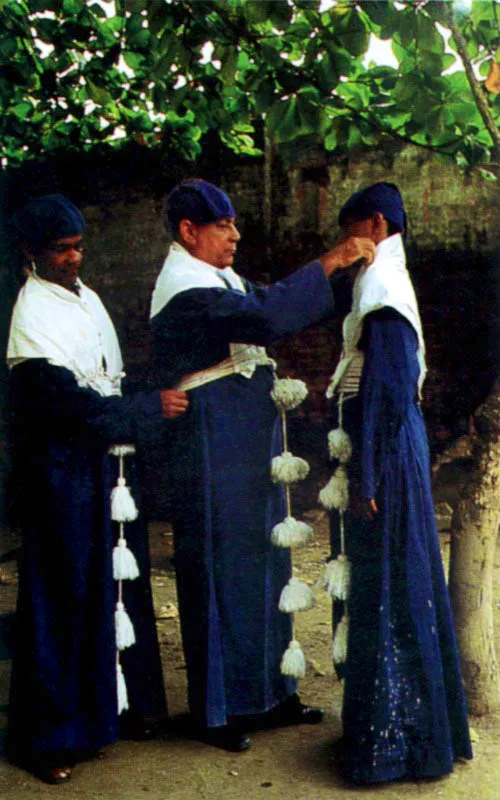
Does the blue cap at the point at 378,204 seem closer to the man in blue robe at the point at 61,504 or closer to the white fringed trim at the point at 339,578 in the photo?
the man in blue robe at the point at 61,504

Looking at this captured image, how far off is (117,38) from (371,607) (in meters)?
3.97

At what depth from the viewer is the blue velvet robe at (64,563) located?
11.5ft

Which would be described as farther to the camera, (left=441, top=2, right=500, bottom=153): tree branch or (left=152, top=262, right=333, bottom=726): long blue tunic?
(left=152, top=262, right=333, bottom=726): long blue tunic

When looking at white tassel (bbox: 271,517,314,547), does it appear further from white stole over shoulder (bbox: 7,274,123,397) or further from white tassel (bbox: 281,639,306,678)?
white stole over shoulder (bbox: 7,274,123,397)

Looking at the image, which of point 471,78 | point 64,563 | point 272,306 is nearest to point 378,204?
point 272,306

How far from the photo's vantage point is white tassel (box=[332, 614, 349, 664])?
3.50 metres

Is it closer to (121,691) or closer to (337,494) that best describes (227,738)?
(121,691)

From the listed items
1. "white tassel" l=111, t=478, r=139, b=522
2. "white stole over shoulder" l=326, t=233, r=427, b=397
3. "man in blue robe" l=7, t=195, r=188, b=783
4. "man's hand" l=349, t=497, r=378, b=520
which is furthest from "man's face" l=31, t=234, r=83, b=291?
"man's hand" l=349, t=497, r=378, b=520

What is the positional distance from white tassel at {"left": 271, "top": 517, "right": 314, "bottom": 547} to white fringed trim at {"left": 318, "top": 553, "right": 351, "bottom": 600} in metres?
0.21

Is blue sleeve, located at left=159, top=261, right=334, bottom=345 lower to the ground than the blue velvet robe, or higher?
higher

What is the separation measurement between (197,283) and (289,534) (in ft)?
3.51

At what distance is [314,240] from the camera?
26.1 feet

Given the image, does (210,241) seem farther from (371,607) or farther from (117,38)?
(117,38)

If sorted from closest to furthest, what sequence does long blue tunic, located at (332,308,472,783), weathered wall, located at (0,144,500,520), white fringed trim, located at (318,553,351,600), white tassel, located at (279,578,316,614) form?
long blue tunic, located at (332,308,472,783) → white fringed trim, located at (318,553,351,600) → white tassel, located at (279,578,316,614) → weathered wall, located at (0,144,500,520)
